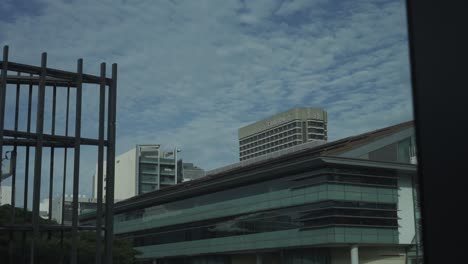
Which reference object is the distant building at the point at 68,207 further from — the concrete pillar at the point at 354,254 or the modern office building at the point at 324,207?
the concrete pillar at the point at 354,254

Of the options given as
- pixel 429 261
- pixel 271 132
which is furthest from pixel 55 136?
pixel 271 132

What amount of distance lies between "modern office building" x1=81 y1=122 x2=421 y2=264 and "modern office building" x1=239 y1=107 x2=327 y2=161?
58809 millimetres

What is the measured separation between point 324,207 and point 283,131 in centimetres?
7374

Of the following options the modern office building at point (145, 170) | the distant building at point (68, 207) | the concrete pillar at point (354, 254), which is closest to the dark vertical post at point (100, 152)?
the distant building at point (68, 207)

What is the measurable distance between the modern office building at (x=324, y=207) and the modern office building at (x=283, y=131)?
58809 mm

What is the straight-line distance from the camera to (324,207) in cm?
4444

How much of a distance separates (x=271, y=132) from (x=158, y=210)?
6165 cm

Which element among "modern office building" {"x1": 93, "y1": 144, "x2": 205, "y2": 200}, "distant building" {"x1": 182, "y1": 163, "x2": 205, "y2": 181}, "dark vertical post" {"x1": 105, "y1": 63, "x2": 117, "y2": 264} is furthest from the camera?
"distant building" {"x1": 182, "y1": 163, "x2": 205, "y2": 181}

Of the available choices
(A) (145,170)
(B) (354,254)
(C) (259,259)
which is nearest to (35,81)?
(B) (354,254)

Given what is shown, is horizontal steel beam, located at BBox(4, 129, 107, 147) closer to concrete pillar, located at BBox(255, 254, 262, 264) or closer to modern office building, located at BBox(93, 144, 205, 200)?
concrete pillar, located at BBox(255, 254, 262, 264)

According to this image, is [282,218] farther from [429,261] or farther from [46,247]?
[429,261]

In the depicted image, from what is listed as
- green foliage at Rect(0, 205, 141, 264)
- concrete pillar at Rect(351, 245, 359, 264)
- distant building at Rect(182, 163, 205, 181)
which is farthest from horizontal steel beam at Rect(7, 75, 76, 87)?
distant building at Rect(182, 163, 205, 181)

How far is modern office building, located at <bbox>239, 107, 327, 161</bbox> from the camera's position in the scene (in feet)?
374

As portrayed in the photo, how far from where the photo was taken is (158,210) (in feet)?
210
